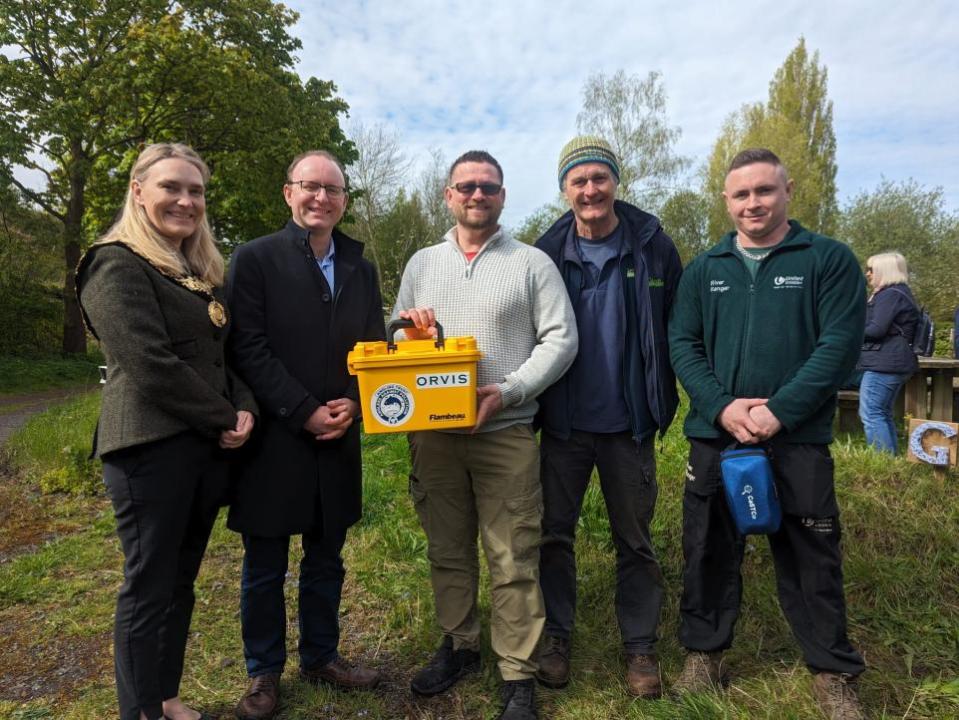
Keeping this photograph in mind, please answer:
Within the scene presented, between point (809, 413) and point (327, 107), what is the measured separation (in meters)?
20.8

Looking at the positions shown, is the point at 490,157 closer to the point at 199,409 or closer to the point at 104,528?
the point at 199,409

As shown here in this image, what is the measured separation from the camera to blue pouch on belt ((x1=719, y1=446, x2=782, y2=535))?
246cm

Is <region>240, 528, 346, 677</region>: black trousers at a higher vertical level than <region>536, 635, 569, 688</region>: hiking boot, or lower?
higher

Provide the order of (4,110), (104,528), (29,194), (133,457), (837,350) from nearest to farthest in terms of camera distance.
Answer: (133,457)
(837,350)
(104,528)
(4,110)
(29,194)


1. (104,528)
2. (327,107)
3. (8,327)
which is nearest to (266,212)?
(327,107)

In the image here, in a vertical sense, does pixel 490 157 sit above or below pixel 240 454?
above

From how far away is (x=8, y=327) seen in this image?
57.9 ft

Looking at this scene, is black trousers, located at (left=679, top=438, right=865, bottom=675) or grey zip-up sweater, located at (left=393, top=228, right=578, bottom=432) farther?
grey zip-up sweater, located at (left=393, top=228, right=578, bottom=432)

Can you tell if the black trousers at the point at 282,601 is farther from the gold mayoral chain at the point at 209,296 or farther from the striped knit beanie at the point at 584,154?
the striped knit beanie at the point at 584,154

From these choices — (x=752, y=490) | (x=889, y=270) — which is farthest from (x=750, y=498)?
(x=889, y=270)

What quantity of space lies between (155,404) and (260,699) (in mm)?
1342

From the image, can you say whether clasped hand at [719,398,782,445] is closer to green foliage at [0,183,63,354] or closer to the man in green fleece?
the man in green fleece

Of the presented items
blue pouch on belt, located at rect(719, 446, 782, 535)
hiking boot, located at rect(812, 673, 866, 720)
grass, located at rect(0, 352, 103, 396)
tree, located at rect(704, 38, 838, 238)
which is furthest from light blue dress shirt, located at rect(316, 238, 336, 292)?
tree, located at rect(704, 38, 838, 238)

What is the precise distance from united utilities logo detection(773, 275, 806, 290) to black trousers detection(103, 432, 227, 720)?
2278 mm
